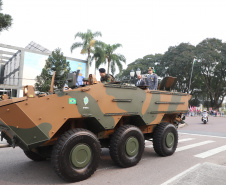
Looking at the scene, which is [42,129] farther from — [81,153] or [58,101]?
[81,153]

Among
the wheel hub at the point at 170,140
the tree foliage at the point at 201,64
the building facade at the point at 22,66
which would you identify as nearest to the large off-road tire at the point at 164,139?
the wheel hub at the point at 170,140

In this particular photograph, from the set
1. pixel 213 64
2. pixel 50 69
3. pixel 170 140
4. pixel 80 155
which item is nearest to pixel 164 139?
pixel 170 140

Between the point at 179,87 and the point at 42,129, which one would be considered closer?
the point at 42,129

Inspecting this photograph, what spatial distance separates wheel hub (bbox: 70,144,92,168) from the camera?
12.9 feet

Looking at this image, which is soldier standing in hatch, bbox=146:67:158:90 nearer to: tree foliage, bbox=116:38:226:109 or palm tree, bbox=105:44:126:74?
palm tree, bbox=105:44:126:74

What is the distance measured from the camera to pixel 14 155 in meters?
6.18

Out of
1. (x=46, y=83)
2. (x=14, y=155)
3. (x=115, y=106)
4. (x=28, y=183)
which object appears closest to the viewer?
(x=28, y=183)

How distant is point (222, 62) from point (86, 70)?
20940mm

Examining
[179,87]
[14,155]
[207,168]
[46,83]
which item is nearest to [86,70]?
[46,83]

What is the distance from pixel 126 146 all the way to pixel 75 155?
4.22 feet

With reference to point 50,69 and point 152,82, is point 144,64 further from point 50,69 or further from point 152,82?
point 152,82

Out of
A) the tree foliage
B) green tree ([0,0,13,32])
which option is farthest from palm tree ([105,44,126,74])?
green tree ([0,0,13,32])

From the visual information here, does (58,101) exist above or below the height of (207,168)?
above

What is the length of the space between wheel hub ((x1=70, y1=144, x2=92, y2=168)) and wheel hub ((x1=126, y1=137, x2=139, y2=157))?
3.40 ft
